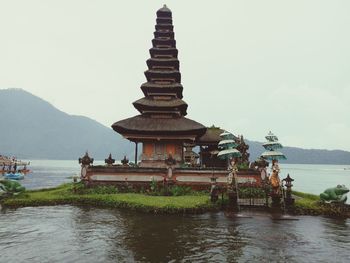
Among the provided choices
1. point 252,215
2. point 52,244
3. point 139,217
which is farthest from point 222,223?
point 52,244

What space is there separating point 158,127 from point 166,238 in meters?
18.6

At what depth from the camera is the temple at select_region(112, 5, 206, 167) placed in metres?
32.3

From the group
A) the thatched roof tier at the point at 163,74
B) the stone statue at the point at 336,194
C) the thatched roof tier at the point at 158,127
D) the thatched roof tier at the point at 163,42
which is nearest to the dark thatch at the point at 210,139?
the thatched roof tier at the point at 158,127

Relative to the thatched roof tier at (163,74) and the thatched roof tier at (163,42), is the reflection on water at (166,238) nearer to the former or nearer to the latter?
the thatched roof tier at (163,74)

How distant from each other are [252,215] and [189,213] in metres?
3.89

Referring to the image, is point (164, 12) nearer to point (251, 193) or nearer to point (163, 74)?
point (163, 74)

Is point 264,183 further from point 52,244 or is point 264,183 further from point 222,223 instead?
point 52,244

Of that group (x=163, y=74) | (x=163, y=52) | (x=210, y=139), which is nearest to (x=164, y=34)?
(x=163, y=52)

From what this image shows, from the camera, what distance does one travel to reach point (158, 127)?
3250 cm

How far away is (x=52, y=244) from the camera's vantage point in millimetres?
13977

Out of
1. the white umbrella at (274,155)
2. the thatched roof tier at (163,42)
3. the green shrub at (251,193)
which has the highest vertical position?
the thatched roof tier at (163,42)

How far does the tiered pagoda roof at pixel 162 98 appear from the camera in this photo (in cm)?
3234

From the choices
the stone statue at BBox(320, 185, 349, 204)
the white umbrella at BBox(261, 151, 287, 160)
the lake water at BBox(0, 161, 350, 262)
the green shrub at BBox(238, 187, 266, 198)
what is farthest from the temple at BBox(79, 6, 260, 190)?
the lake water at BBox(0, 161, 350, 262)

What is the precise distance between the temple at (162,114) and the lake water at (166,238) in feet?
38.9
